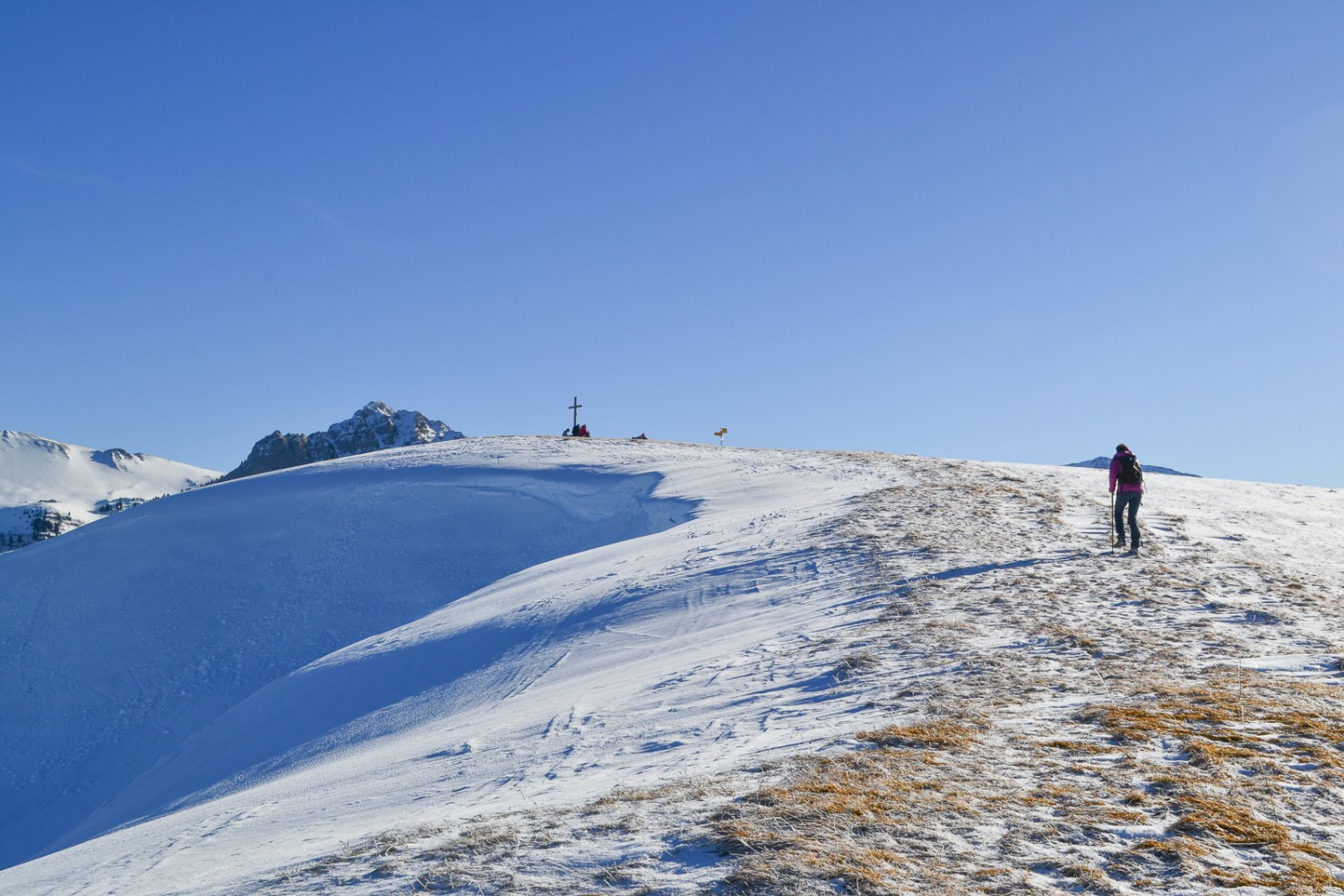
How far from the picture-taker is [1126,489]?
17.5 meters

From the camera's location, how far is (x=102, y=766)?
18.6m

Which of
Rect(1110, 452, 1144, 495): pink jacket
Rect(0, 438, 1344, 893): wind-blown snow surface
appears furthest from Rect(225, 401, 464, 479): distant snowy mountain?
Rect(1110, 452, 1144, 495): pink jacket

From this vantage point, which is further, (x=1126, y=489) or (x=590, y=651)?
(x=1126, y=489)

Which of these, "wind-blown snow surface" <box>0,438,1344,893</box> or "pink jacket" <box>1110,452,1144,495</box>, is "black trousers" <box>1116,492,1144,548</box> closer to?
"pink jacket" <box>1110,452,1144,495</box>

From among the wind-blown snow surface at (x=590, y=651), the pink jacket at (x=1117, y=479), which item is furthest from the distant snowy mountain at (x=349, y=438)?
the pink jacket at (x=1117, y=479)

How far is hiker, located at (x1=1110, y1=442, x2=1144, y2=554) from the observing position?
17.3 metres

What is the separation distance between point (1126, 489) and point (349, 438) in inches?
5611

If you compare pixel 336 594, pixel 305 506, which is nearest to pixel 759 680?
pixel 336 594

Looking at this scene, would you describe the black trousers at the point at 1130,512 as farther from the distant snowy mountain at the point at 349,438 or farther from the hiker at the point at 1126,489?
the distant snowy mountain at the point at 349,438

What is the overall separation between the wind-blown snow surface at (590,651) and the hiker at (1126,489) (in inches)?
40.3

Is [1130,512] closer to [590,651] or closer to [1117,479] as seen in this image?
[1117,479]

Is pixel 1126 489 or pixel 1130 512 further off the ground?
pixel 1126 489

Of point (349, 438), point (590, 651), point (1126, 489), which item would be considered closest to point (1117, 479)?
point (1126, 489)

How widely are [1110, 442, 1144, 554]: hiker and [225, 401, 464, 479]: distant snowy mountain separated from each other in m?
101
